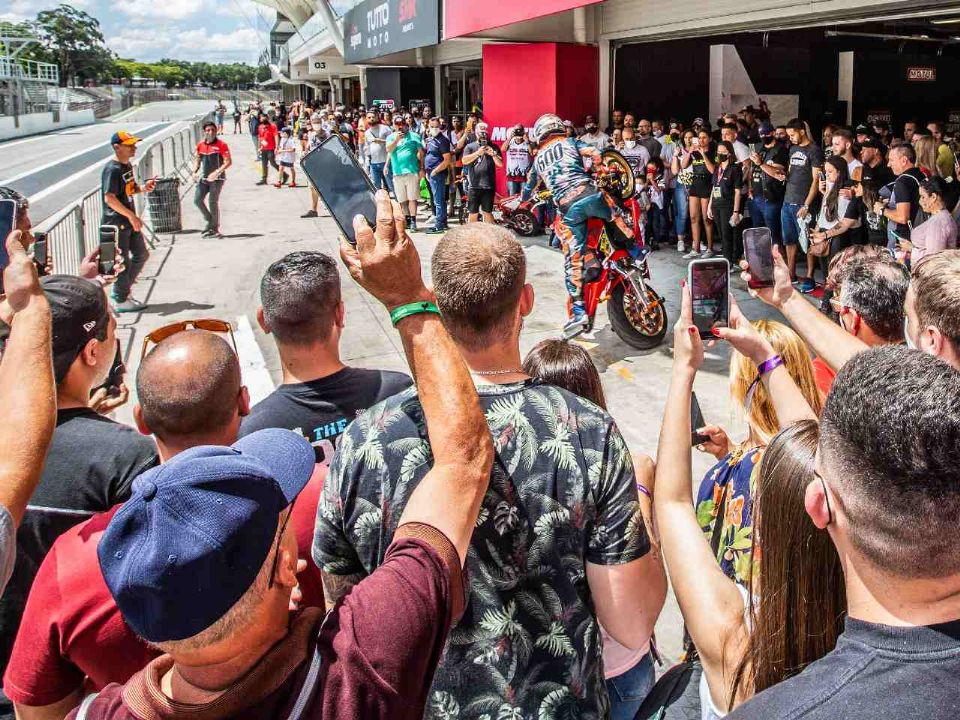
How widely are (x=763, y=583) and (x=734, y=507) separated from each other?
1.99 ft

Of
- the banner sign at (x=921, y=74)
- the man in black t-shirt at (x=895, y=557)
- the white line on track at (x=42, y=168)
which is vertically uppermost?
the banner sign at (x=921, y=74)

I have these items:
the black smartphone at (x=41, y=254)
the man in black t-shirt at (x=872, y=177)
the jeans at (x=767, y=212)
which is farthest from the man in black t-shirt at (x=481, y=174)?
the black smartphone at (x=41, y=254)

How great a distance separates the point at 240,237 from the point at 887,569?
13.8 meters

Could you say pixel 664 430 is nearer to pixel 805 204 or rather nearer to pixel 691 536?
pixel 691 536

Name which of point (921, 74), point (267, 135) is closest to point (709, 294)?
point (921, 74)

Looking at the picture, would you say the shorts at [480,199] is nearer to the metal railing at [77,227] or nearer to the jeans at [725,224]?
the jeans at [725,224]

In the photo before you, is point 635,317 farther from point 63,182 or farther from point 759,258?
point 63,182

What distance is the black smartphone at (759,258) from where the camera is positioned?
2906 millimetres

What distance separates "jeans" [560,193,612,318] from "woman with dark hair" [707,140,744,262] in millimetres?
3507

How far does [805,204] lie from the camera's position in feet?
30.3

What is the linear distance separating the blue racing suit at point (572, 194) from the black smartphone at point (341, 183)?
5333 mm

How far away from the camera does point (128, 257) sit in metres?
9.32

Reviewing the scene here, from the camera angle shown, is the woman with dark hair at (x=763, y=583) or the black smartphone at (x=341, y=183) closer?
the woman with dark hair at (x=763, y=583)

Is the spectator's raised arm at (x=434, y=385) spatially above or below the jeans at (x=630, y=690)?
above
